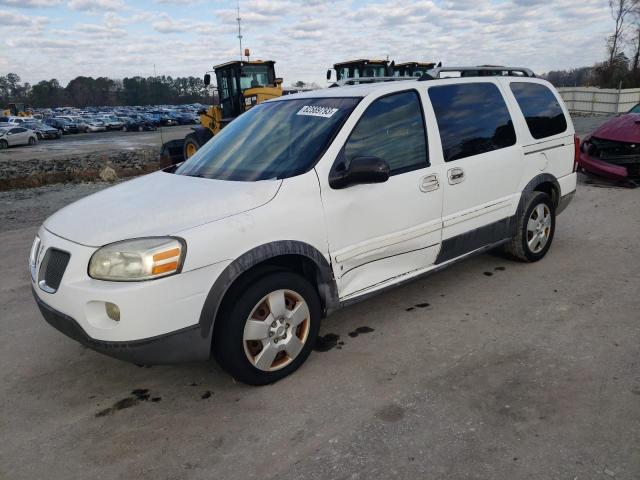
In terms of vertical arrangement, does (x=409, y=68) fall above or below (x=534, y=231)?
above

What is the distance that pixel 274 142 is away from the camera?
11.8 ft

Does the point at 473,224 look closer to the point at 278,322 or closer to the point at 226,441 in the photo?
the point at 278,322

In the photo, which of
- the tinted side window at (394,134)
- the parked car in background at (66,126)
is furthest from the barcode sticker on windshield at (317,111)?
the parked car in background at (66,126)

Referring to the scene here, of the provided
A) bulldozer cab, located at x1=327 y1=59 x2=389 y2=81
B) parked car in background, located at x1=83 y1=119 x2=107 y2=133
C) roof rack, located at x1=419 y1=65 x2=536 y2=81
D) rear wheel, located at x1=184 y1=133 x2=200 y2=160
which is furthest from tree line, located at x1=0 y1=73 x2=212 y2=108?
roof rack, located at x1=419 y1=65 x2=536 y2=81

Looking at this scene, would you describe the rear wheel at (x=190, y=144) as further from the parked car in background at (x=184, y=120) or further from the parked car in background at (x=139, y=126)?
the parked car in background at (x=184, y=120)

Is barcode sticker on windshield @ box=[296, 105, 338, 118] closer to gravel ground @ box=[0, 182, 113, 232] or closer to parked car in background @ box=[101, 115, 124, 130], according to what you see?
gravel ground @ box=[0, 182, 113, 232]

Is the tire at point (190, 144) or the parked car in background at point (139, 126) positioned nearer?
the tire at point (190, 144)

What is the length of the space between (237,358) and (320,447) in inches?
28.0

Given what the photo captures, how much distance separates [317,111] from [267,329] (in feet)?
5.26

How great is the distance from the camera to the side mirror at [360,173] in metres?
3.14

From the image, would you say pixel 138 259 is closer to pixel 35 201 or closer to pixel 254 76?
pixel 35 201

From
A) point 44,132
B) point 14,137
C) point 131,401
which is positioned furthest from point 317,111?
point 44,132

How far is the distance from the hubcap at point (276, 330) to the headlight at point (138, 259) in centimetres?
58

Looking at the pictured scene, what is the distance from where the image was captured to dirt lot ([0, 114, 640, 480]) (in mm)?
2451
